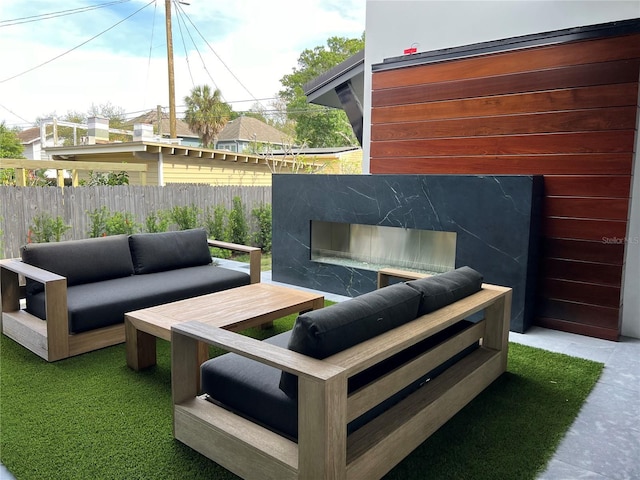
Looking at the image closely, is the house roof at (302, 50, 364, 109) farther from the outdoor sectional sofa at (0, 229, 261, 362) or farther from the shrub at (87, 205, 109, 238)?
the shrub at (87, 205, 109, 238)

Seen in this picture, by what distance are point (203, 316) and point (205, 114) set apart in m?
16.3

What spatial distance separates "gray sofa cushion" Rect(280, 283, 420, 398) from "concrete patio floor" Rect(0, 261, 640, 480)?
0.92m

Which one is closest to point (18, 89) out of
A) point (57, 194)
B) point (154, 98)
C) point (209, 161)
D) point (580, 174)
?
point (154, 98)

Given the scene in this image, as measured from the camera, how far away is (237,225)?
7887 millimetres

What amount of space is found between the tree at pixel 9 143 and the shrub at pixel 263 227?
38.8 feet

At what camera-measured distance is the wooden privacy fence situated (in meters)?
5.57

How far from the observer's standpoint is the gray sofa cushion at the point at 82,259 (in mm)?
3508

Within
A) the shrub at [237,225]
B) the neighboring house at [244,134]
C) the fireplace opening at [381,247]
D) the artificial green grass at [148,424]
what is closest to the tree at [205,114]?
the neighboring house at [244,134]

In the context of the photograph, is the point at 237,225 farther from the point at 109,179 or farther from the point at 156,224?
the point at 109,179

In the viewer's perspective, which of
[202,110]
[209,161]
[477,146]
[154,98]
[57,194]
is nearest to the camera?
[477,146]

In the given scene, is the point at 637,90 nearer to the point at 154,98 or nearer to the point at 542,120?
the point at 542,120

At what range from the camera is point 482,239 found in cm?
417

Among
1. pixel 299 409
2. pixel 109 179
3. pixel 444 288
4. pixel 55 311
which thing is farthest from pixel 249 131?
pixel 299 409

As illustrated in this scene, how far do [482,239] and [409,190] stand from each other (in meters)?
0.82
